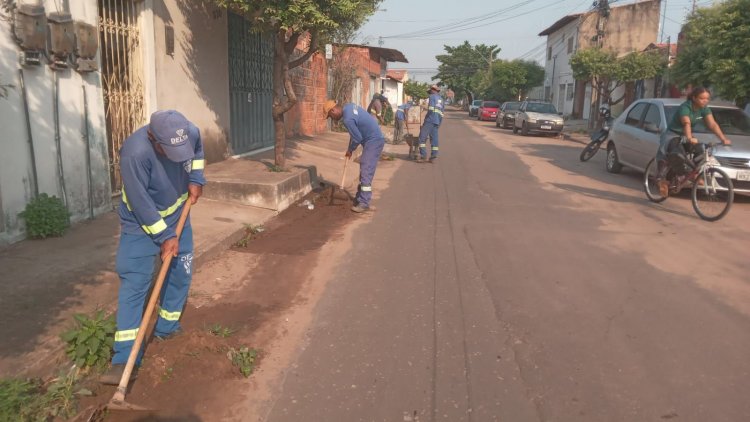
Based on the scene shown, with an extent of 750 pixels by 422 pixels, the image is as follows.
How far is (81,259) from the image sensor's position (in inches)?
204

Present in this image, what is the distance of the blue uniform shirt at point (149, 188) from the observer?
10.8 ft

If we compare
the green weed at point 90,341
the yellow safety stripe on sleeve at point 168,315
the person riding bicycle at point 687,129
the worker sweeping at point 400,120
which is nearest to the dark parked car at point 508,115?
the worker sweeping at point 400,120

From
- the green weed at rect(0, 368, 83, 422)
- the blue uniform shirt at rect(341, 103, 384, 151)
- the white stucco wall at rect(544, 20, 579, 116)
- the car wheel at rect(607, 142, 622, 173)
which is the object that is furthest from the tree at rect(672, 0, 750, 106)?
the white stucco wall at rect(544, 20, 579, 116)

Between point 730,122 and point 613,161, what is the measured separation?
2.75 meters

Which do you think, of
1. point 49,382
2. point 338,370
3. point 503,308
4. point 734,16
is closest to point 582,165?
point 734,16

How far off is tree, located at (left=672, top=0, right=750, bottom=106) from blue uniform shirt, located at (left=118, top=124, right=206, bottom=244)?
424 inches

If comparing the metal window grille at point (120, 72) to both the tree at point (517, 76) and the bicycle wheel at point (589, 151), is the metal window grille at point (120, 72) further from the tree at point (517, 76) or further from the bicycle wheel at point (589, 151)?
the tree at point (517, 76)

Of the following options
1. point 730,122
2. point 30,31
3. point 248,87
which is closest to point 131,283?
point 30,31

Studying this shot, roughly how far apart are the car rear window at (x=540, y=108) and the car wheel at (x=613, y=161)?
41.8 feet

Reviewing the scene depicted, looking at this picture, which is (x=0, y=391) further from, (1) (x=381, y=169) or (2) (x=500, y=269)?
(1) (x=381, y=169)

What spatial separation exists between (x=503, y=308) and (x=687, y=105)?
5538 millimetres

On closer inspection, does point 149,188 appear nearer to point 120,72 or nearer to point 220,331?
point 220,331

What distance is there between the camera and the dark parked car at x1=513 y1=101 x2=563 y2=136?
23.9 meters

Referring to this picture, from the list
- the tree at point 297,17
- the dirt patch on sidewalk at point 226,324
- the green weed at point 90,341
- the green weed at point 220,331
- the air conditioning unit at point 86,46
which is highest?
the tree at point 297,17
